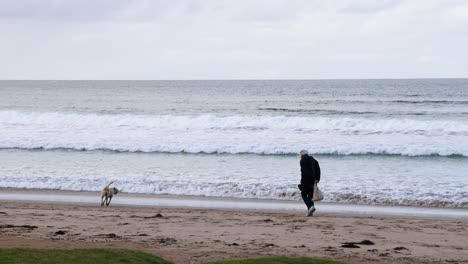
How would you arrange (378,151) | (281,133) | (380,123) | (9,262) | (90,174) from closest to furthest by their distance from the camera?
(9,262)
(90,174)
(378,151)
(281,133)
(380,123)

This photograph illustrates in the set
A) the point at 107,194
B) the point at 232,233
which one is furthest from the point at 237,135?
the point at 232,233

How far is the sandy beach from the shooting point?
374 inches

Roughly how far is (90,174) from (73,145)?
792 centimetres

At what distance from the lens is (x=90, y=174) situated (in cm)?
1992

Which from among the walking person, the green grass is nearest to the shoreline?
the walking person

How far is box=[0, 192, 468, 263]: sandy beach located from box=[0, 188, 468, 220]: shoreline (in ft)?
1.78

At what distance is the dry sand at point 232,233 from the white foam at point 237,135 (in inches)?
474

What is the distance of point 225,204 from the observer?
15352 millimetres

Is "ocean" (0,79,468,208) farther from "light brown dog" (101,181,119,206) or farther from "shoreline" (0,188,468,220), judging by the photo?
"light brown dog" (101,181,119,206)

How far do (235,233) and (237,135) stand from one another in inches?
784

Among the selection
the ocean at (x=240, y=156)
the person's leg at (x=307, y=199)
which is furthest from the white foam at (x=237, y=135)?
the person's leg at (x=307, y=199)

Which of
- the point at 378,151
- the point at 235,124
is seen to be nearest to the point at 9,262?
the point at 378,151

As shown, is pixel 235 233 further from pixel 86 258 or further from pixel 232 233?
pixel 86 258

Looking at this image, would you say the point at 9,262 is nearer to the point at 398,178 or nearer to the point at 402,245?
the point at 402,245
